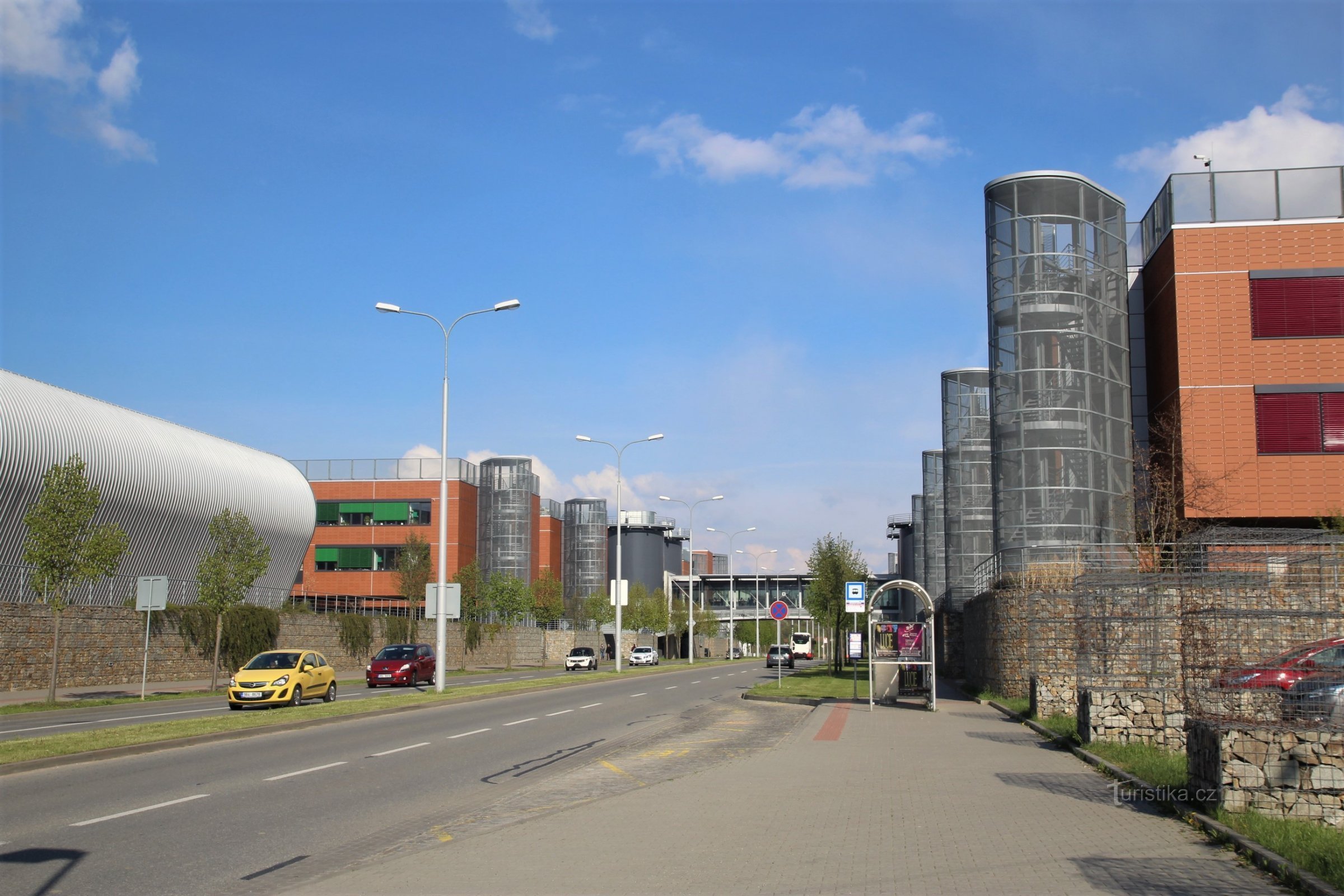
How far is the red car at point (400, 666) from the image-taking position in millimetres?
40062

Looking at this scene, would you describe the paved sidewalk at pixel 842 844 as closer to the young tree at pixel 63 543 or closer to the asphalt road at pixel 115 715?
the asphalt road at pixel 115 715

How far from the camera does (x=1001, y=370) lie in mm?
37250

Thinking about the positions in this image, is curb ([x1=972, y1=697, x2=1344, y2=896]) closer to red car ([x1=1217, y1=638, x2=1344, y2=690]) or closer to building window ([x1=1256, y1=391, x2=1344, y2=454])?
red car ([x1=1217, y1=638, x2=1344, y2=690])

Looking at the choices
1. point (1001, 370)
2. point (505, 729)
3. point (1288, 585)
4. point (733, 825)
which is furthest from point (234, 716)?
point (1001, 370)

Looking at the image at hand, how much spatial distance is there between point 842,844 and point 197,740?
1285cm

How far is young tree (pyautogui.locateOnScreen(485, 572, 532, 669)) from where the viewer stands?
7375cm

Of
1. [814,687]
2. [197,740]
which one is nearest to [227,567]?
[814,687]

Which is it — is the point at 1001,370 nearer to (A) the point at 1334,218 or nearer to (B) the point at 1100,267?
→ (B) the point at 1100,267

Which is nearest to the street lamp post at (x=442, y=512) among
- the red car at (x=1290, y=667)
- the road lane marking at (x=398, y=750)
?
the road lane marking at (x=398, y=750)

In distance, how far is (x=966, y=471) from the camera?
201 feet

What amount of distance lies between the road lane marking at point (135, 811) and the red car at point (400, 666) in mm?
27771

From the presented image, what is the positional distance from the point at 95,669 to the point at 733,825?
35.4m

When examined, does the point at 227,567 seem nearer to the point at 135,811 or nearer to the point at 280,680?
the point at 280,680

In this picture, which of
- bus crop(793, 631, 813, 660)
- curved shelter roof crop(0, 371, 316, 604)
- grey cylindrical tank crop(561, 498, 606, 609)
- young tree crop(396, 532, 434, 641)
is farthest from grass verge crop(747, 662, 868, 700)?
grey cylindrical tank crop(561, 498, 606, 609)
